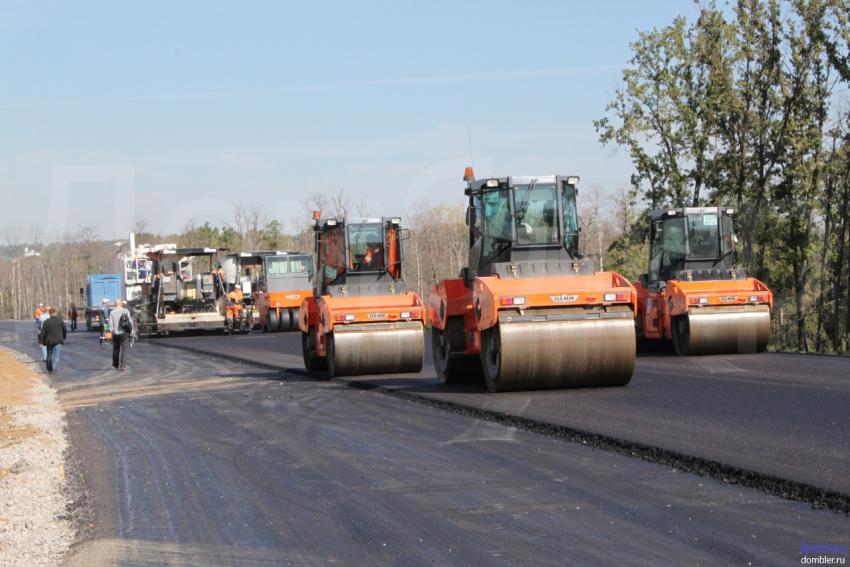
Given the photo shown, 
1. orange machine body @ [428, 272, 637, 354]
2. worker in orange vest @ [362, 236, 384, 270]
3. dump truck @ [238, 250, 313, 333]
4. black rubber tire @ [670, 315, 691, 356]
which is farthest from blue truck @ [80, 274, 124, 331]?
orange machine body @ [428, 272, 637, 354]

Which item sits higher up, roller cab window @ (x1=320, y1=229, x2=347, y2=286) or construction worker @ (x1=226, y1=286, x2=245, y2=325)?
roller cab window @ (x1=320, y1=229, x2=347, y2=286)

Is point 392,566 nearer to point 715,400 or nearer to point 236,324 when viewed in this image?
point 715,400

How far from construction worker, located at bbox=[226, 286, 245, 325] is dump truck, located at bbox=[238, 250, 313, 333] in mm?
1031

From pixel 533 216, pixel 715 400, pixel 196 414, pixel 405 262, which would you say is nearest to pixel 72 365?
pixel 405 262

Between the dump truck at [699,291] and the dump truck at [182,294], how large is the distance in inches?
816

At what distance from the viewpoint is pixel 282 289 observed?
39.9m

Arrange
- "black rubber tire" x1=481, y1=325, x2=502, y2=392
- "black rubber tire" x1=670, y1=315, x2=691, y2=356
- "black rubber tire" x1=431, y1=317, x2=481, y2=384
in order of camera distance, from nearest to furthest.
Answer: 1. "black rubber tire" x1=481, y1=325, x2=502, y2=392
2. "black rubber tire" x1=431, y1=317, x2=481, y2=384
3. "black rubber tire" x1=670, y1=315, x2=691, y2=356

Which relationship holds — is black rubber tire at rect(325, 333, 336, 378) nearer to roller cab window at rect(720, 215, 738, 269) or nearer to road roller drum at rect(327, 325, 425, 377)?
road roller drum at rect(327, 325, 425, 377)

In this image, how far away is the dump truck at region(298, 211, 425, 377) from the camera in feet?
56.2

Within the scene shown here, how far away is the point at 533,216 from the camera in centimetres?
1440

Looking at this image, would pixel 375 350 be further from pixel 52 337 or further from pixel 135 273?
pixel 135 273

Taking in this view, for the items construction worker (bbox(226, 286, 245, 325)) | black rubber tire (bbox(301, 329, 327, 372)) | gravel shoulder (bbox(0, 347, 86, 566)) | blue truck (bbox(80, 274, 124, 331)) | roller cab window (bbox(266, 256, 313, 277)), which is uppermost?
roller cab window (bbox(266, 256, 313, 277))

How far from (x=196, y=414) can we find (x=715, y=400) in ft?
23.0

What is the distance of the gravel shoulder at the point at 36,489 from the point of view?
21.2 ft
